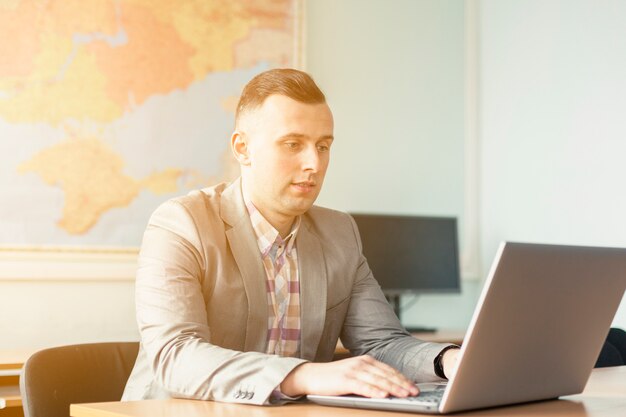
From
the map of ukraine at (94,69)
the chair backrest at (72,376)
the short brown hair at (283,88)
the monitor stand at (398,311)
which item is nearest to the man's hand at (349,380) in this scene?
the chair backrest at (72,376)

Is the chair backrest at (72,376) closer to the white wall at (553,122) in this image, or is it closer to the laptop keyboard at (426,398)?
the laptop keyboard at (426,398)

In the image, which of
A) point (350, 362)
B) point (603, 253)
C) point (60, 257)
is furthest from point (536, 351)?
point (60, 257)

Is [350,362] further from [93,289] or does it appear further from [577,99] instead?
[577,99]

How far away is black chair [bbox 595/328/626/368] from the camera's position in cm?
228

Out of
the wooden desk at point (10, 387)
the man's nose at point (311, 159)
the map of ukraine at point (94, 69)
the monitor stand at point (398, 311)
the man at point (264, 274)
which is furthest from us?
the monitor stand at point (398, 311)

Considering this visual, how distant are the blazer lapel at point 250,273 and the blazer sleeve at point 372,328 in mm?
288

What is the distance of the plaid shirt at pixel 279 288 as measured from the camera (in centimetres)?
201

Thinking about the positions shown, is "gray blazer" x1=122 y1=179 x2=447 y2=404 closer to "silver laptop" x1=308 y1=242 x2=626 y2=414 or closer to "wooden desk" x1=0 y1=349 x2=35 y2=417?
"silver laptop" x1=308 y1=242 x2=626 y2=414

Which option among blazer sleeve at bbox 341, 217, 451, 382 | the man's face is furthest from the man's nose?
blazer sleeve at bbox 341, 217, 451, 382

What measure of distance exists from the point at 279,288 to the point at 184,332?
419mm

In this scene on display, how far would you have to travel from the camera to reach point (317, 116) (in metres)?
1.95

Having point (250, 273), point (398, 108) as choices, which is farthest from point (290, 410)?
point (398, 108)

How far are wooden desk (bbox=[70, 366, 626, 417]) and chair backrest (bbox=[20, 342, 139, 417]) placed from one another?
34cm

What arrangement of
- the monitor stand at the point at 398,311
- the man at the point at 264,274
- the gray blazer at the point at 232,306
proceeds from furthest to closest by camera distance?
the monitor stand at the point at 398,311, the man at the point at 264,274, the gray blazer at the point at 232,306
